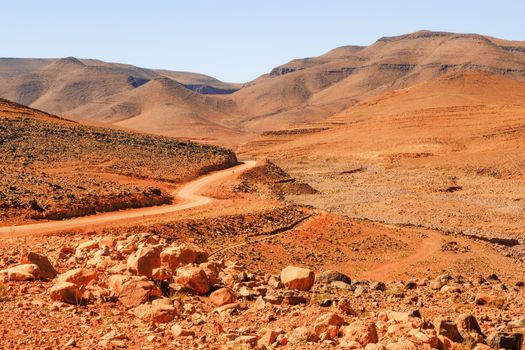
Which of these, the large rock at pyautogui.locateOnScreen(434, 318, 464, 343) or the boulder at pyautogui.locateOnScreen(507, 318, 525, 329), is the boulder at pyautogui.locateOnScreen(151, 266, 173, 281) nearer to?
the large rock at pyautogui.locateOnScreen(434, 318, 464, 343)

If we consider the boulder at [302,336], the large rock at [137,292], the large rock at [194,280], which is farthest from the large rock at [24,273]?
the boulder at [302,336]

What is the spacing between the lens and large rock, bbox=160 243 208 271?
494 inches

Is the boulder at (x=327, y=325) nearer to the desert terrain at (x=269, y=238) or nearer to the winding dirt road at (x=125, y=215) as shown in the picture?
the desert terrain at (x=269, y=238)

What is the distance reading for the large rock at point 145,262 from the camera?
1184 centimetres

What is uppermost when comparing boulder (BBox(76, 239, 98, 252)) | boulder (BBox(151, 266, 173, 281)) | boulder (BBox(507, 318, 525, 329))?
boulder (BBox(151, 266, 173, 281))

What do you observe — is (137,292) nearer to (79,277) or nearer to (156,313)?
(156,313)

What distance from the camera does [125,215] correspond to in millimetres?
27078

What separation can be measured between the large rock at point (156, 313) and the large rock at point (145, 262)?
1.78m

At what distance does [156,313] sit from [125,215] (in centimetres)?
1782

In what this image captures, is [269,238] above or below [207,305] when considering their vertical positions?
below

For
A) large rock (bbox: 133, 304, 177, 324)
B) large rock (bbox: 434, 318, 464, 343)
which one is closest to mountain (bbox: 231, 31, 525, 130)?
large rock (bbox: 133, 304, 177, 324)

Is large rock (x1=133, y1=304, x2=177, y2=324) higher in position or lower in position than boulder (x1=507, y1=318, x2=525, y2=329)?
higher

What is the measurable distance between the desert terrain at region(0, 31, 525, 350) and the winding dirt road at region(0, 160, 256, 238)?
0.39 feet

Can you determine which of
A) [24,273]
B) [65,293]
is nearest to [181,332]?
[65,293]
